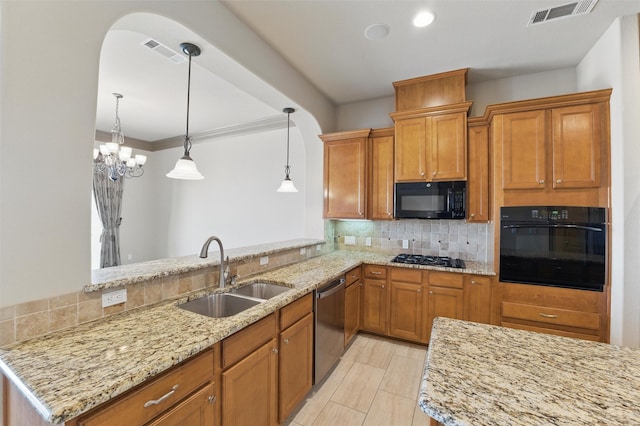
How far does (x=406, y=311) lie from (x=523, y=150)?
1994 mm

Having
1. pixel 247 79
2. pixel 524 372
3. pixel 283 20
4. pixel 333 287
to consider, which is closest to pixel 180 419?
pixel 524 372

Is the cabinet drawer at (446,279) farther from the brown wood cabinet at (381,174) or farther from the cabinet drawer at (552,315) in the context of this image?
the brown wood cabinet at (381,174)

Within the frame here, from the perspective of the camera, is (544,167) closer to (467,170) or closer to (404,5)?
(467,170)

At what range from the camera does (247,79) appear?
2.36m

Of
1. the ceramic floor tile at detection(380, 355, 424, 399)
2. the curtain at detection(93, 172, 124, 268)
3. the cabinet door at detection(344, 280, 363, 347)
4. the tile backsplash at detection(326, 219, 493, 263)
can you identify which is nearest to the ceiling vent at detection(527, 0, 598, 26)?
the tile backsplash at detection(326, 219, 493, 263)

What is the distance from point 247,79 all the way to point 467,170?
243 cm

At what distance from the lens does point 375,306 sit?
307 cm

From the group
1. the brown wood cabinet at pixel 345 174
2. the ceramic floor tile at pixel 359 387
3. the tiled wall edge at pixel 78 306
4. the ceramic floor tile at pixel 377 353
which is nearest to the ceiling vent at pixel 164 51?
the brown wood cabinet at pixel 345 174

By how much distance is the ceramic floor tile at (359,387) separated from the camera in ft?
6.89

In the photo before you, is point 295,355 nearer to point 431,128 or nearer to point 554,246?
point 554,246

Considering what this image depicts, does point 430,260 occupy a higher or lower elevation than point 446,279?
higher

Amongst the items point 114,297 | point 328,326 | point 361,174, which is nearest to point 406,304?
point 328,326

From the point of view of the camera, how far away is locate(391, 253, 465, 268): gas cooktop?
2863 mm

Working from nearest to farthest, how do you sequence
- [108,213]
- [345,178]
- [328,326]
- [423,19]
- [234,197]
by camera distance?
[423,19]
[328,326]
[345,178]
[234,197]
[108,213]
